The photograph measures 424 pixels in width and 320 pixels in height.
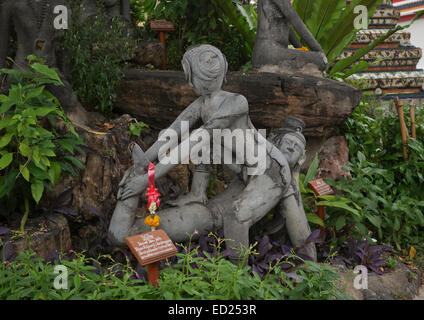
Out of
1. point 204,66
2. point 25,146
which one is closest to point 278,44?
point 204,66

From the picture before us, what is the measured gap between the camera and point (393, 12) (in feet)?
27.4

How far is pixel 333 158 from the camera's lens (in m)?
4.86

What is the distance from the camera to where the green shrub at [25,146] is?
2752 mm

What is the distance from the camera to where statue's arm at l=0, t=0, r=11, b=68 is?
3.49m

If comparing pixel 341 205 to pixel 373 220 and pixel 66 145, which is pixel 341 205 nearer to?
pixel 373 220

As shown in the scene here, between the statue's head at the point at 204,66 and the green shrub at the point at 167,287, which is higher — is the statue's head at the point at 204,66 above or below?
above

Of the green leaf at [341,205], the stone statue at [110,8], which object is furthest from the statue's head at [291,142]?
the stone statue at [110,8]

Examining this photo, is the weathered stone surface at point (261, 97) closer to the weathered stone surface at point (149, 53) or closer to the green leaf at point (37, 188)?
the weathered stone surface at point (149, 53)

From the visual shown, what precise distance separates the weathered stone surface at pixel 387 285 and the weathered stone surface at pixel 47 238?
206cm

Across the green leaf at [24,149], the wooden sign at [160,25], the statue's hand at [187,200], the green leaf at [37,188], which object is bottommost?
the statue's hand at [187,200]

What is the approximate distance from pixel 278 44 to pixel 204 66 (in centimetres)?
216

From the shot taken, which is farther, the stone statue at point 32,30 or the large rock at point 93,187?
the stone statue at point 32,30
